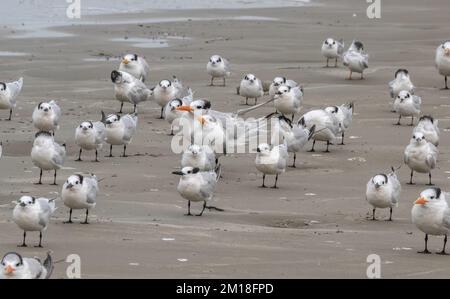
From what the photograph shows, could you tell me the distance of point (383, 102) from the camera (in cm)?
2177

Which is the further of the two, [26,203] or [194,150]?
[194,150]

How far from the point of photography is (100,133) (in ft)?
55.6

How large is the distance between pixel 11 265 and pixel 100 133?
7322 mm

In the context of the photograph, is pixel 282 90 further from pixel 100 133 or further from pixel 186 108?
pixel 100 133

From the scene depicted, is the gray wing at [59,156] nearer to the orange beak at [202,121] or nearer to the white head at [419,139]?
the orange beak at [202,121]

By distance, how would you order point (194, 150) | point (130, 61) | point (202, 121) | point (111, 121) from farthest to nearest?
1. point (130, 61)
2. point (111, 121)
3. point (202, 121)
4. point (194, 150)

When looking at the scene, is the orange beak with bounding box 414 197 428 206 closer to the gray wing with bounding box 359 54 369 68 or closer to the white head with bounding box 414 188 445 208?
the white head with bounding box 414 188 445 208

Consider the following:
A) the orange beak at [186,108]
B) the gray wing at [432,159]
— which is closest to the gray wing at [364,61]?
the orange beak at [186,108]

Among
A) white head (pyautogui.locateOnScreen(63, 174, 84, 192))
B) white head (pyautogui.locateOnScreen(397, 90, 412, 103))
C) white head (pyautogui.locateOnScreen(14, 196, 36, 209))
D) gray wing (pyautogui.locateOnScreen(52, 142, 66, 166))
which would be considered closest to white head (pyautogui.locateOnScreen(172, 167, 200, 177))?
white head (pyautogui.locateOnScreen(63, 174, 84, 192))

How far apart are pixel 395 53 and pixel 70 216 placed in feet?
48.5

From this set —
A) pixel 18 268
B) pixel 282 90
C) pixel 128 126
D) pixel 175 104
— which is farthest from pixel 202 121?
pixel 18 268
